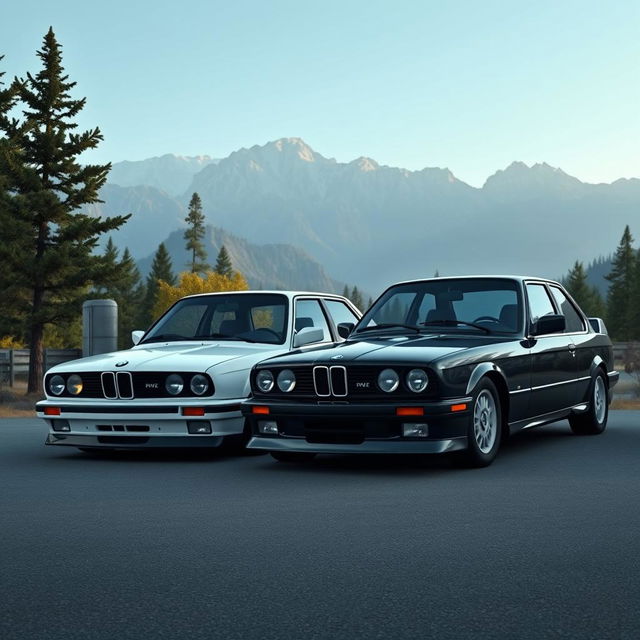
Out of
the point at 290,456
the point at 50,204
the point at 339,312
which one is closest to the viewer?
the point at 290,456

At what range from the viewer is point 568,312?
11.1m

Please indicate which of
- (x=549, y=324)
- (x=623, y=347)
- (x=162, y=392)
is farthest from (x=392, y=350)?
(x=623, y=347)

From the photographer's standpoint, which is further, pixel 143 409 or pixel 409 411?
pixel 143 409

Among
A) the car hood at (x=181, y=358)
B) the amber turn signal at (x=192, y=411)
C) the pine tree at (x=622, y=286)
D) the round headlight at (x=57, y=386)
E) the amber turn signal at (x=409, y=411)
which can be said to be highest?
the pine tree at (x=622, y=286)

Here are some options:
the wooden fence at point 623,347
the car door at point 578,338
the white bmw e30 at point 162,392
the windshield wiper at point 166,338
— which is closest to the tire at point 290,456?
the white bmw e30 at point 162,392

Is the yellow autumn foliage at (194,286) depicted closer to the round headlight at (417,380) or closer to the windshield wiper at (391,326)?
the windshield wiper at (391,326)

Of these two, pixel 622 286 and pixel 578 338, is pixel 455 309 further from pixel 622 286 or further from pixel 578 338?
pixel 622 286

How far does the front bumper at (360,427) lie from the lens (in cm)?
802

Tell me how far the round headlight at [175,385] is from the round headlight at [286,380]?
1.09 meters

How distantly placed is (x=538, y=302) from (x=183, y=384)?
360 cm

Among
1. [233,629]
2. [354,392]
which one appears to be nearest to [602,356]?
[354,392]

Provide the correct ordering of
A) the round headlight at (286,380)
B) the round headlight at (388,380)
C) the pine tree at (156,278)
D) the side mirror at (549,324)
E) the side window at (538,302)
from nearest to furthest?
the round headlight at (388,380) → the round headlight at (286,380) → the side mirror at (549,324) → the side window at (538,302) → the pine tree at (156,278)

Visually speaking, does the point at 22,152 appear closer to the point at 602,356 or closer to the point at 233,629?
the point at 602,356

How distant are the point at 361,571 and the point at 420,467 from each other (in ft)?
13.2
